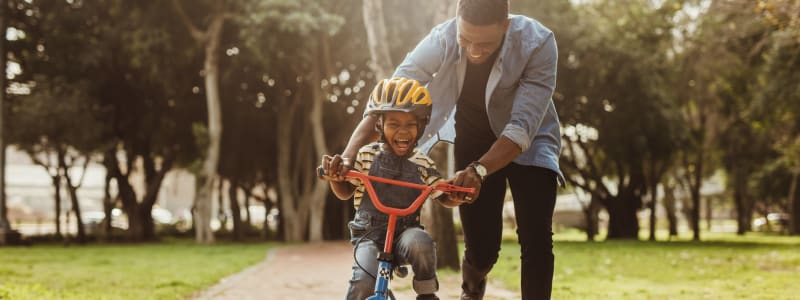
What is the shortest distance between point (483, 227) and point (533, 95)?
2.94 ft

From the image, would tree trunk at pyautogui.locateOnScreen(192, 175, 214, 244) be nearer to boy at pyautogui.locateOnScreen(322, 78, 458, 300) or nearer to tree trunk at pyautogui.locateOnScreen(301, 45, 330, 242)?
tree trunk at pyautogui.locateOnScreen(301, 45, 330, 242)

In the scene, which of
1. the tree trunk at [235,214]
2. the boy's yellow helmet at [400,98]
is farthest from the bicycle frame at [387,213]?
the tree trunk at [235,214]

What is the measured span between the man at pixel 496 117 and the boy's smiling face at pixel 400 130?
0.12m

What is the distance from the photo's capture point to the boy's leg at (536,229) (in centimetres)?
405

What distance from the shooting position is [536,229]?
405cm

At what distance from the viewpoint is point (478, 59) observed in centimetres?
403

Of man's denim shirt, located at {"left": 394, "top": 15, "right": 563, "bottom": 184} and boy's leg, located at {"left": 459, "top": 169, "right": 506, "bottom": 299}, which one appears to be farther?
boy's leg, located at {"left": 459, "top": 169, "right": 506, "bottom": 299}

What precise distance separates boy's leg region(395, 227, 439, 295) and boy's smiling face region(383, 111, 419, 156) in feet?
1.24

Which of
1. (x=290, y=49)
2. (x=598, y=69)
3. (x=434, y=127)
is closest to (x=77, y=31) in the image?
(x=290, y=49)

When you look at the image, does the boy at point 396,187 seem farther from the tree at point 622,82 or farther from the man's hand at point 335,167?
the tree at point 622,82

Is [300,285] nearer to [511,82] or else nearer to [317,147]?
[511,82]

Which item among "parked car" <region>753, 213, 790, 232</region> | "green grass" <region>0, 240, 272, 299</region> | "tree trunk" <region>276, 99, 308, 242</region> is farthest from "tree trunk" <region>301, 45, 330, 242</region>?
"parked car" <region>753, 213, 790, 232</region>

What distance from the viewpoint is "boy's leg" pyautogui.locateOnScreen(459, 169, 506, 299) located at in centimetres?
437

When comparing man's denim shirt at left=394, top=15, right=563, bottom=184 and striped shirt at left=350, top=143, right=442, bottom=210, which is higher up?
man's denim shirt at left=394, top=15, right=563, bottom=184
